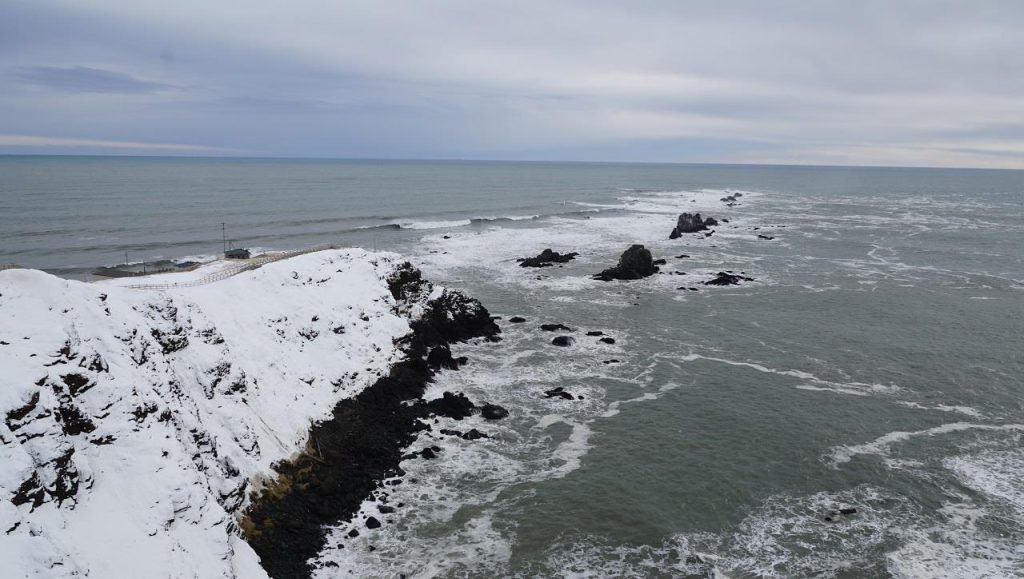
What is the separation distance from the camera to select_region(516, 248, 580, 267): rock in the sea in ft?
220

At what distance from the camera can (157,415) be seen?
60.5ft

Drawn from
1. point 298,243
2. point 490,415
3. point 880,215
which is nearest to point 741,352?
point 490,415

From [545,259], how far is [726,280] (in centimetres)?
2047

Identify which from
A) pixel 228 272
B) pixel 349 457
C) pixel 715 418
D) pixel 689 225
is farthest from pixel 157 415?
pixel 689 225

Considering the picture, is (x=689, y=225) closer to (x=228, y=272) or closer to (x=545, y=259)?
(x=545, y=259)

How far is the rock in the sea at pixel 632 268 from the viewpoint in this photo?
61.4m

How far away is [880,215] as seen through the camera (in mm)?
129625

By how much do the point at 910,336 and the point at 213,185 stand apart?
165642 mm

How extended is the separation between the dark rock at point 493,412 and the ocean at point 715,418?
21.0 inches

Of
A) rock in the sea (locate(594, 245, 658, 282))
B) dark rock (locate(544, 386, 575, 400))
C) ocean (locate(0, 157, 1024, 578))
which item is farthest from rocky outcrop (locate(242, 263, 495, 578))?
rock in the sea (locate(594, 245, 658, 282))

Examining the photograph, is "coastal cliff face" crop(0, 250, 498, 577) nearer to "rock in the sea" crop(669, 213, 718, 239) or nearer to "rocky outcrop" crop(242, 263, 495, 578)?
"rocky outcrop" crop(242, 263, 495, 578)

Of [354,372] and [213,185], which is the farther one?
[213,185]

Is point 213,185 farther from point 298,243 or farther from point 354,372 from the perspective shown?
point 354,372

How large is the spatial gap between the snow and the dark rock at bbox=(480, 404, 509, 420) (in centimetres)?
677
